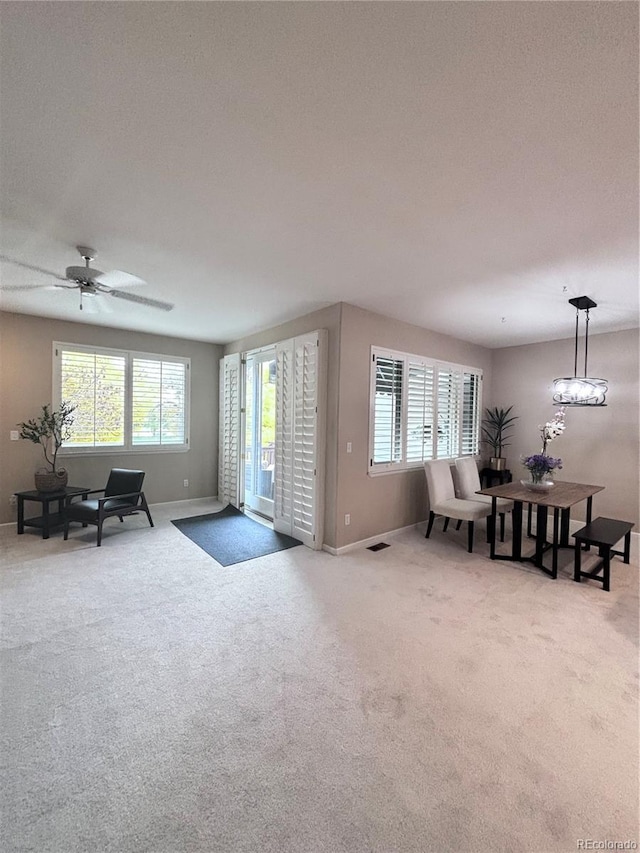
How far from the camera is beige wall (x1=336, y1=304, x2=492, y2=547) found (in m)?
3.83

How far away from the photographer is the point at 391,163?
167 centimetres

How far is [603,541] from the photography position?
3207 mm

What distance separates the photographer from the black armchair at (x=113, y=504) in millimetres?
4051

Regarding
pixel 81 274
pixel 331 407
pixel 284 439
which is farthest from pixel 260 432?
pixel 81 274

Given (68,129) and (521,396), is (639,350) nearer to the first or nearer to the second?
(521,396)

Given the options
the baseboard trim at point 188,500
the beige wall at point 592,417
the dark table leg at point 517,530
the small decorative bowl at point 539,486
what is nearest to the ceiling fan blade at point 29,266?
the baseboard trim at point 188,500

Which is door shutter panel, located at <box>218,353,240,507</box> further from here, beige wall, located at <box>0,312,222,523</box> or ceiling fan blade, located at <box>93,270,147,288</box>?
ceiling fan blade, located at <box>93,270,147,288</box>

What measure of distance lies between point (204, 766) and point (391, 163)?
2.80 meters

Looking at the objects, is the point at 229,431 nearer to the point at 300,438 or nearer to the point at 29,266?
the point at 300,438

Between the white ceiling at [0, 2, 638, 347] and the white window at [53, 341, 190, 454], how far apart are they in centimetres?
216

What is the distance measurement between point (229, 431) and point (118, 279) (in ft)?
9.62

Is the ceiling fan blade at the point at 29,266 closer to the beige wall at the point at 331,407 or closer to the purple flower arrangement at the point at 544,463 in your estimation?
the beige wall at the point at 331,407

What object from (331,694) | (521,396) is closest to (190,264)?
(331,694)

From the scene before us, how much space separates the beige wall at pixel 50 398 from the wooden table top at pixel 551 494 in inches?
172
